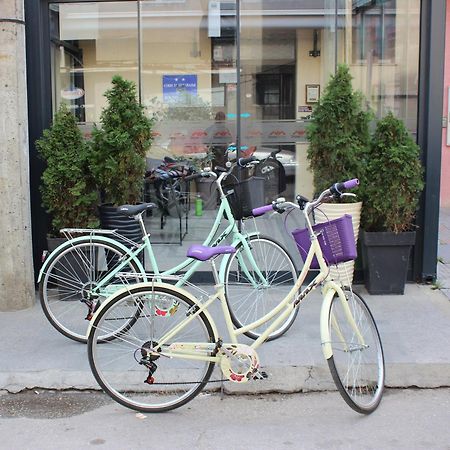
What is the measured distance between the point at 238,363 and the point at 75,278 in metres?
1.77

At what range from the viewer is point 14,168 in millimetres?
5441

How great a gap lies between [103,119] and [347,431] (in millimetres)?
3510

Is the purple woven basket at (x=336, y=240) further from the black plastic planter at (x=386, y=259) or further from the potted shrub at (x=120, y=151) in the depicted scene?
the potted shrub at (x=120, y=151)

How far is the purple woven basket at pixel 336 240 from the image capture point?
3773 mm

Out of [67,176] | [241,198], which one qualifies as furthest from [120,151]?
[241,198]

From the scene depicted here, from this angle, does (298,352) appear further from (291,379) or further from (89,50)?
(89,50)

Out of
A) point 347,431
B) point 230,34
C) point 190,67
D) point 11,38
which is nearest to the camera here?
point 347,431

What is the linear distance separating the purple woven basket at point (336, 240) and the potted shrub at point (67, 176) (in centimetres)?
262

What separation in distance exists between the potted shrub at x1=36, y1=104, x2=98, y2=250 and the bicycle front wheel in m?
2.78

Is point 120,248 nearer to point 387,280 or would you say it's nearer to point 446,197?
point 387,280

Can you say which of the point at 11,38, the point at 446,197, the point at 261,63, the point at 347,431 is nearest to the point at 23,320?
the point at 11,38

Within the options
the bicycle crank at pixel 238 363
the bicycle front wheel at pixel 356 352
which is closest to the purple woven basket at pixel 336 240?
the bicycle front wheel at pixel 356 352

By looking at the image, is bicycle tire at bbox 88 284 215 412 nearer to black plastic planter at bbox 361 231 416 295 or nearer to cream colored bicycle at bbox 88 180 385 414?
cream colored bicycle at bbox 88 180 385 414

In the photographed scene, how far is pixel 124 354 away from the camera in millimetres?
4238
